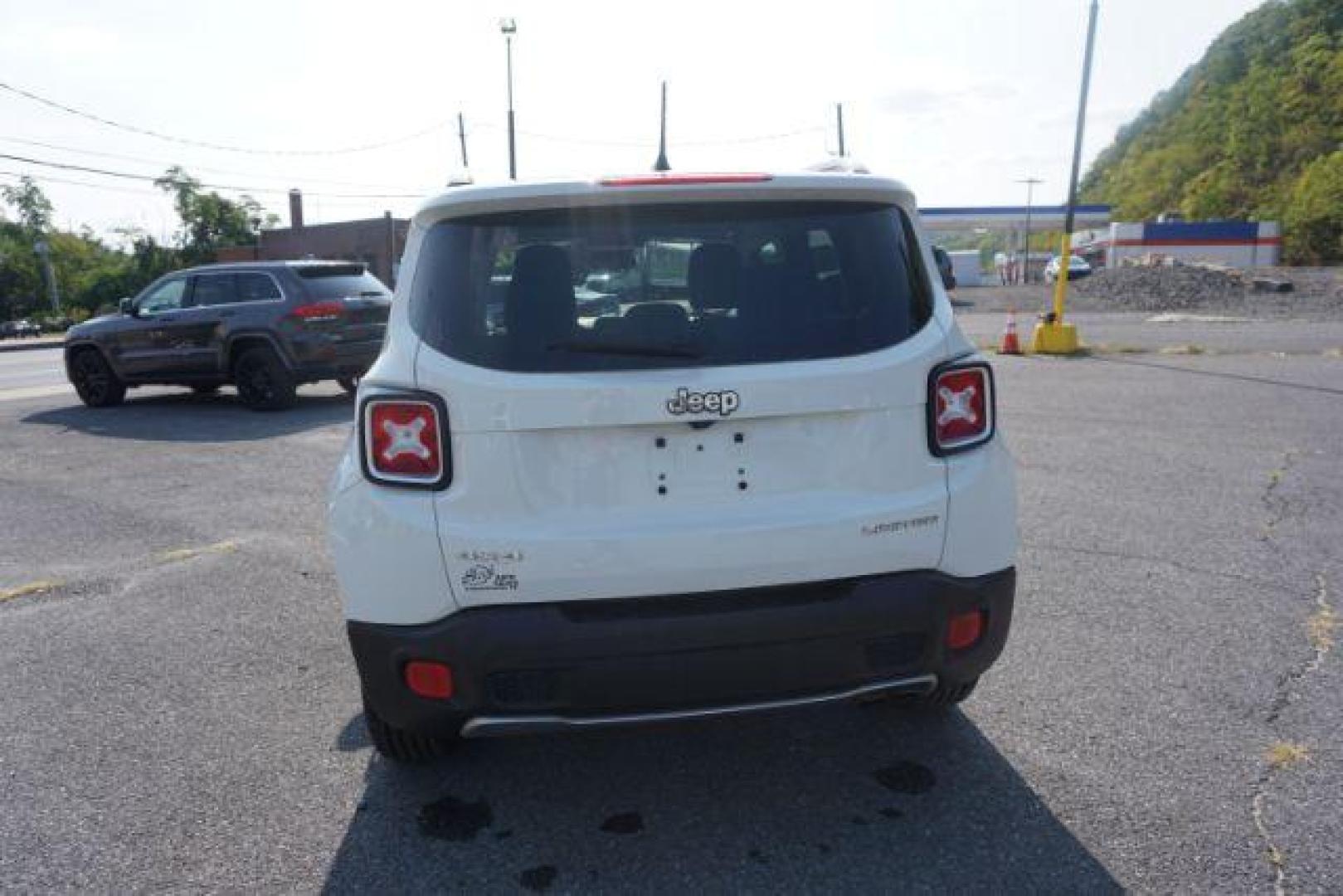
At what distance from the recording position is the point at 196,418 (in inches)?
436

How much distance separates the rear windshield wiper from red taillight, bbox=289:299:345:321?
9.12 m

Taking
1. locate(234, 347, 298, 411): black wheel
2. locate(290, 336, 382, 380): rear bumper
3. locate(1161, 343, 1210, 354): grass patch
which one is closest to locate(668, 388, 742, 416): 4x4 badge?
locate(290, 336, 382, 380): rear bumper

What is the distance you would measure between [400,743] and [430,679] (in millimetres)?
603

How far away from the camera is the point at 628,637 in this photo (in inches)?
94.4

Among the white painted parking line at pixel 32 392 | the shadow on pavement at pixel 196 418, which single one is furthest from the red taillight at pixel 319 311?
the white painted parking line at pixel 32 392

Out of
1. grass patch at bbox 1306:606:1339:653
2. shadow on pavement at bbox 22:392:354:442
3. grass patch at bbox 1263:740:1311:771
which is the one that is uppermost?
grass patch at bbox 1263:740:1311:771

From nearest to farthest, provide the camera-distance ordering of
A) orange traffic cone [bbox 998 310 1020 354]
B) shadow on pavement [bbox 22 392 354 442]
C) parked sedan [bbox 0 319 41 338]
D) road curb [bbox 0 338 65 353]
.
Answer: shadow on pavement [bbox 22 392 354 442] < orange traffic cone [bbox 998 310 1020 354] < road curb [bbox 0 338 65 353] < parked sedan [bbox 0 319 41 338]

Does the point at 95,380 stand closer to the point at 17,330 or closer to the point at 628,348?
the point at 628,348

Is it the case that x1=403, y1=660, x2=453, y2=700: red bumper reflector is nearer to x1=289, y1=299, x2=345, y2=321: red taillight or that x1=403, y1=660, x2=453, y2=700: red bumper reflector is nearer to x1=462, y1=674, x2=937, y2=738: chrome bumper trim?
x1=462, y1=674, x2=937, y2=738: chrome bumper trim

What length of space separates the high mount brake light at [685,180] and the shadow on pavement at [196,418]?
7.02m

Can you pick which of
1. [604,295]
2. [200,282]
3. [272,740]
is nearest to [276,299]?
[200,282]

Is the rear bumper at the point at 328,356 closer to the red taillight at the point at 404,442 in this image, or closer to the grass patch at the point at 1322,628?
the red taillight at the point at 404,442

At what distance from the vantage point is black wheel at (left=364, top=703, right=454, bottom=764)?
2.92 meters

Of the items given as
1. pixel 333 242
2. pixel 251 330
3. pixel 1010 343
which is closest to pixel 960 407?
pixel 251 330
